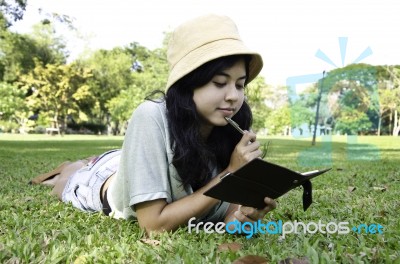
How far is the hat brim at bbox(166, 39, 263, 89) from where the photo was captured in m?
1.90

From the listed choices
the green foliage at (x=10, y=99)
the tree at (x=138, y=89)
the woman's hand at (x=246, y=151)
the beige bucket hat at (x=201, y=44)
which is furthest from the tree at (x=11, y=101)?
the woman's hand at (x=246, y=151)

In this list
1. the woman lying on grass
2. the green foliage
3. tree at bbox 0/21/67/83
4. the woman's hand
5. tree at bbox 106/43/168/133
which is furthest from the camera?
tree at bbox 106/43/168/133

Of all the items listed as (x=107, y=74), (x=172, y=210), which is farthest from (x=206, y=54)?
(x=107, y=74)

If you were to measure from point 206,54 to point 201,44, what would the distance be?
0.08 m

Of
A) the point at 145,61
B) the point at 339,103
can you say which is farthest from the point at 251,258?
the point at 145,61

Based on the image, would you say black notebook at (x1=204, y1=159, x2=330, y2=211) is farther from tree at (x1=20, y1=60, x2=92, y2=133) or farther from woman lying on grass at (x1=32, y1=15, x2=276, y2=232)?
tree at (x1=20, y1=60, x2=92, y2=133)

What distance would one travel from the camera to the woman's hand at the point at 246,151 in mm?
1840

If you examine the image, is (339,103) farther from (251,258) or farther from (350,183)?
(251,258)

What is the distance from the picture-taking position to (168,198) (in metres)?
2.09

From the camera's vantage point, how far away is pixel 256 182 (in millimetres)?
1746

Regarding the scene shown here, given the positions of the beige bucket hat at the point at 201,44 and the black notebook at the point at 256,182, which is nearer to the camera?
the black notebook at the point at 256,182

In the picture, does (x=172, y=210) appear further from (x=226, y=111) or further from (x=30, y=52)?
(x=30, y=52)

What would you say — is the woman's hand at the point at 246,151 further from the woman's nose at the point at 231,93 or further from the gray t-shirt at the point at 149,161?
the gray t-shirt at the point at 149,161

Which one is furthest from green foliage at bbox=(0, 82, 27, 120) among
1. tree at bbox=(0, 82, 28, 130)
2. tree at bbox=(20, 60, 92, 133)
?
tree at bbox=(20, 60, 92, 133)
